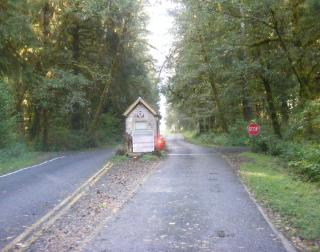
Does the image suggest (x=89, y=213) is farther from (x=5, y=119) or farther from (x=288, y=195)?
(x=5, y=119)

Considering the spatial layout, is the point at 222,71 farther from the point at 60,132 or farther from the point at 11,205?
the point at 11,205

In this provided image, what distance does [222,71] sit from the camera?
98.1ft

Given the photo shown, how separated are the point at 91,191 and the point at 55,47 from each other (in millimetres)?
24157

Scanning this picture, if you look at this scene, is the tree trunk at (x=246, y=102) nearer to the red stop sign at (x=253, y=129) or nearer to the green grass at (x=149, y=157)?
the red stop sign at (x=253, y=129)

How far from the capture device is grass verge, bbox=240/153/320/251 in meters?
9.19

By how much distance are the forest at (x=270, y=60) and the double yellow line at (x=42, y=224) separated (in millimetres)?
7600

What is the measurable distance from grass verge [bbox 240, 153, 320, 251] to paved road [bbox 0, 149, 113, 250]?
533cm

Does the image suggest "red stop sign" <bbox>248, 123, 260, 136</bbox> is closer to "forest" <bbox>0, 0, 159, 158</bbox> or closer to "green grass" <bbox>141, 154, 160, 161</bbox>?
"green grass" <bbox>141, 154, 160, 161</bbox>

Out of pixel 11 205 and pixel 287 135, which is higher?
pixel 287 135

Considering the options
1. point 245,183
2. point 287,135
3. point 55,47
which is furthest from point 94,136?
point 245,183

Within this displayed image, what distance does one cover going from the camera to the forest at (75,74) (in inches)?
1284

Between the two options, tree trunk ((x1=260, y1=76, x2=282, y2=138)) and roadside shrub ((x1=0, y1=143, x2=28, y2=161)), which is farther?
tree trunk ((x1=260, y1=76, x2=282, y2=138))

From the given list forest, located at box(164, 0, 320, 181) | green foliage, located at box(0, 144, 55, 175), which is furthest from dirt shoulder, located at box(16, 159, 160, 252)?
forest, located at box(164, 0, 320, 181)

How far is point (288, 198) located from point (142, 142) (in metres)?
16.6
